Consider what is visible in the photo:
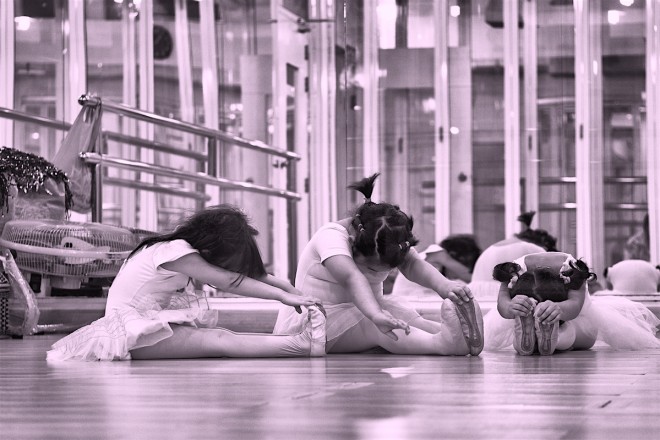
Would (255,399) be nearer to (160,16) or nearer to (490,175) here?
(490,175)

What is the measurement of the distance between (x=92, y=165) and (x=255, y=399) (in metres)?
3.60

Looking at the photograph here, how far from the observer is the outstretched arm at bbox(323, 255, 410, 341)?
3195 millimetres

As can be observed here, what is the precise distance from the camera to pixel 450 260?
6.79 metres

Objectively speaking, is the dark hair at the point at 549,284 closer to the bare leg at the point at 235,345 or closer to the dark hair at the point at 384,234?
the dark hair at the point at 384,234

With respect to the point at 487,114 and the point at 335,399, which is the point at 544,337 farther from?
the point at 487,114

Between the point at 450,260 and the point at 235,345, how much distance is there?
3547 millimetres

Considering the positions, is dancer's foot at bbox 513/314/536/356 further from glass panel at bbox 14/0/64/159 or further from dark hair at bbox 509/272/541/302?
glass panel at bbox 14/0/64/159

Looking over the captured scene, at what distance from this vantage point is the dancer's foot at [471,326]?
3.28 m

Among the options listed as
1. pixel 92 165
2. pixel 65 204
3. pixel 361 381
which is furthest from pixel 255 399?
pixel 92 165

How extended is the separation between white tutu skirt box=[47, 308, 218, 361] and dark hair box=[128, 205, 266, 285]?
0.68ft

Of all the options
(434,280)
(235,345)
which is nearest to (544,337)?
(434,280)

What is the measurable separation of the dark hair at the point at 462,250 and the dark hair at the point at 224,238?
361cm

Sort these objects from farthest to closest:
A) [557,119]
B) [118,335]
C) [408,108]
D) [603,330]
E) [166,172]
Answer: [408,108] → [557,119] → [166,172] → [603,330] → [118,335]

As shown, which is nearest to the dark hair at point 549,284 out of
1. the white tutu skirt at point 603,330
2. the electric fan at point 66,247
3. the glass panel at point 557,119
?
the white tutu skirt at point 603,330
